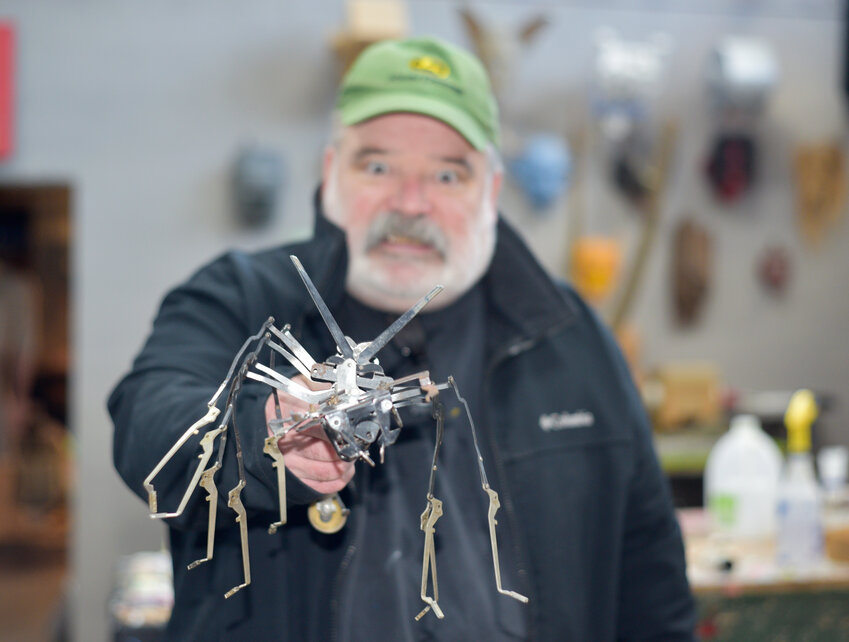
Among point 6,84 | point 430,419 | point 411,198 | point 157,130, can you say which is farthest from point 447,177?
point 6,84

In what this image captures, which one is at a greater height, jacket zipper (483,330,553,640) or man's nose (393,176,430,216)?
man's nose (393,176,430,216)

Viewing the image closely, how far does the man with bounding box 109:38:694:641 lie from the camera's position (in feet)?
3.66

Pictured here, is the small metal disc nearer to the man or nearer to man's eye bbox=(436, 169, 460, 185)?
the man

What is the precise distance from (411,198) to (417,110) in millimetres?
109

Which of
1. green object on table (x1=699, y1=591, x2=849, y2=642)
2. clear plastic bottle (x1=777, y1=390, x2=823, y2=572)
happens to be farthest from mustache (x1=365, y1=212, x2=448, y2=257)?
clear plastic bottle (x1=777, y1=390, x2=823, y2=572)

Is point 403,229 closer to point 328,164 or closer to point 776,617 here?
point 328,164

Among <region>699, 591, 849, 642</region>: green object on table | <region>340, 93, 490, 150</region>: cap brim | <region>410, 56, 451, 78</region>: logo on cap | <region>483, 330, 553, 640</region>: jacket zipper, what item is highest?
<region>410, 56, 451, 78</region>: logo on cap

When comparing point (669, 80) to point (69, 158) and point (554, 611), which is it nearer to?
point (69, 158)

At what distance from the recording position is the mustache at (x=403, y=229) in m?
1.19

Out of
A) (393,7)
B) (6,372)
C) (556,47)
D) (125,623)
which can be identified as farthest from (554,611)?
(6,372)

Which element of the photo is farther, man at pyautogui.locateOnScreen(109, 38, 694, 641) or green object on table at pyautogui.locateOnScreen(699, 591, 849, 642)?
green object on table at pyautogui.locateOnScreen(699, 591, 849, 642)

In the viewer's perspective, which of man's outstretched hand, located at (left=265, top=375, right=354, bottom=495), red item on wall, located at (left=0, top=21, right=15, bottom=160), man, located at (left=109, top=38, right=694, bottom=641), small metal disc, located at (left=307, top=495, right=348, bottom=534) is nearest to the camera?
man's outstretched hand, located at (left=265, top=375, right=354, bottom=495)

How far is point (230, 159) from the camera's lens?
392 cm

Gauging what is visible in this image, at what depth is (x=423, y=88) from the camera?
48.8 inches
